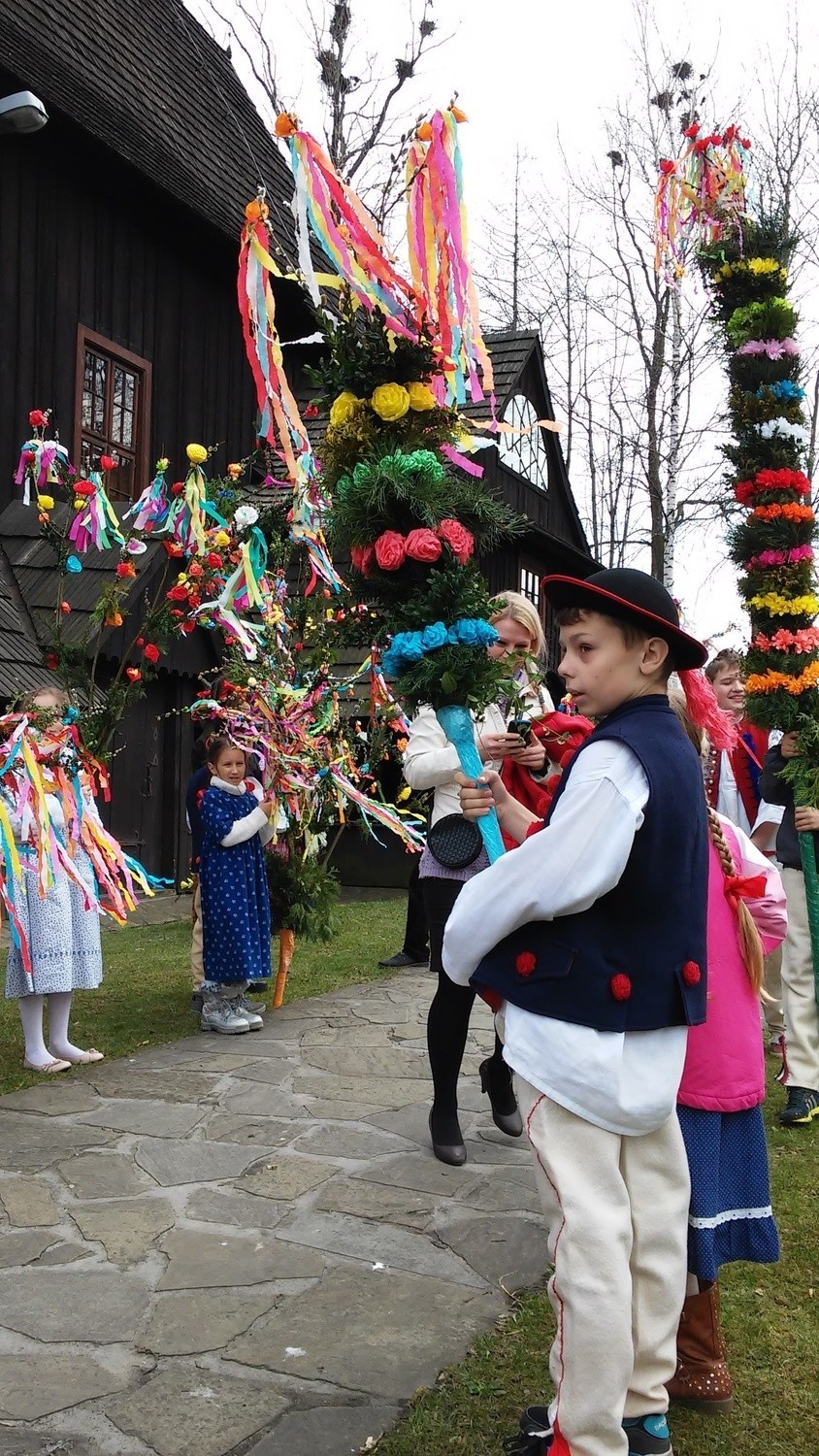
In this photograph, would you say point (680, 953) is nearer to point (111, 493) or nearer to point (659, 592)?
point (659, 592)

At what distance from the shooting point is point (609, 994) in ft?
Answer: 7.09

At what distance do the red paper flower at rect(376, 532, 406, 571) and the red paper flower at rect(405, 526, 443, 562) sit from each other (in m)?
0.02

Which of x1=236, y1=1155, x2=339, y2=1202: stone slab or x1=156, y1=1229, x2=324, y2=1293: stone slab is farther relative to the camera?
x1=236, y1=1155, x2=339, y2=1202: stone slab

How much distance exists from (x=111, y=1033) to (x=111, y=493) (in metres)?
7.54

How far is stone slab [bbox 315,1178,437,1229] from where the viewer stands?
369cm

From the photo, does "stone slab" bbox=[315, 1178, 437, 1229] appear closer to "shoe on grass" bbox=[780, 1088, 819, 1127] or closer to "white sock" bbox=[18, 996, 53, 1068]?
"shoe on grass" bbox=[780, 1088, 819, 1127]

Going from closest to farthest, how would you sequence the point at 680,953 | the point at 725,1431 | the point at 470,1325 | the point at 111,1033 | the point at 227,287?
the point at 680,953 → the point at 725,1431 → the point at 470,1325 → the point at 111,1033 → the point at 227,287

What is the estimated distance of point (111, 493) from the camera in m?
12.6

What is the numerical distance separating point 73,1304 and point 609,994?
5.93 ft

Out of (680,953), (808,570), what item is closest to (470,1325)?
(680,953)

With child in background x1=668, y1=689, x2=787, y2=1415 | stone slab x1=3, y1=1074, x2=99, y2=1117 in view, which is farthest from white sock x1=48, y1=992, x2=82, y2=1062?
child in background x1=668, y1=689, x2=787, y2=1415

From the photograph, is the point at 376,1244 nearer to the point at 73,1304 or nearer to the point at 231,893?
the point at 73,1304

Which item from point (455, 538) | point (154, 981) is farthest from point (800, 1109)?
point (154, 981)

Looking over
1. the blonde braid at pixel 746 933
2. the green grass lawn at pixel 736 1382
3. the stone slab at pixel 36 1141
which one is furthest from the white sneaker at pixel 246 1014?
the blonde braid at pixel 746 933
